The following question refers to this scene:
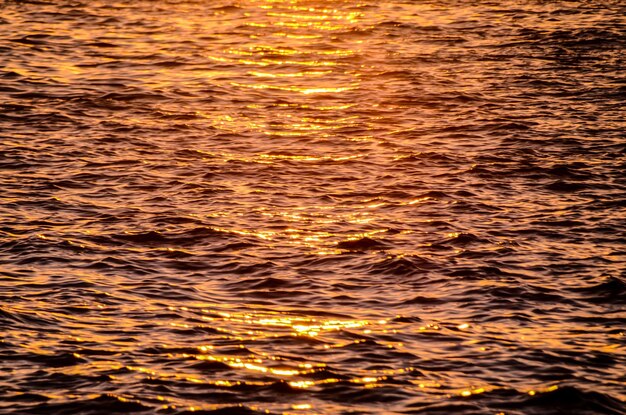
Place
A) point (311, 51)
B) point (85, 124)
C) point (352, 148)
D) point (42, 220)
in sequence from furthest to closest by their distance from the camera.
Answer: point (311, 51) → point (85, 124) → point (352, 148) → point (42, 220)

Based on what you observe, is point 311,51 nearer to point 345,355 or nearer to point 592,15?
point 592,15

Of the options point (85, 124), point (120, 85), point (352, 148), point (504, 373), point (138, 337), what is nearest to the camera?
point (504, 373)

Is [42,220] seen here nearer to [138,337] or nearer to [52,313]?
[52,313]

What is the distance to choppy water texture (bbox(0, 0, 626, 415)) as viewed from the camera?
16438 mm

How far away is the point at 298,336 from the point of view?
17750 mm

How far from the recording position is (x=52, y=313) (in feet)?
61.1

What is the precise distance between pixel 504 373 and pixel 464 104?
16565 mm

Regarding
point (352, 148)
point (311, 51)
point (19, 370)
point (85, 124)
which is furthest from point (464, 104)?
point (19, 370)

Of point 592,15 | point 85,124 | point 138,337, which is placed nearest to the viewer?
point 138,337

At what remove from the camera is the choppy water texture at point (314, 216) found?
16438 mm

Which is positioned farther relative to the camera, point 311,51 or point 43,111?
point 311,51

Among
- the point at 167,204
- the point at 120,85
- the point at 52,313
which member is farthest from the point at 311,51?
the point at 52,313

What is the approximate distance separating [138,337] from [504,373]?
584cm

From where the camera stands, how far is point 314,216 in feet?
78.0
